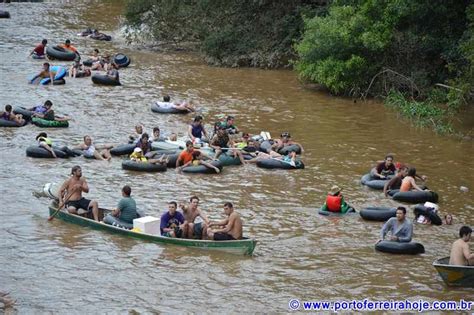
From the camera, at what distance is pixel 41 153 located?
76.8 feet

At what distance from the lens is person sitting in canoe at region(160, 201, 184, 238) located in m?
17.1

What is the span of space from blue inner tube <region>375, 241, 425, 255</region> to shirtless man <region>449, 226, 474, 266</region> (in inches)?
80.9

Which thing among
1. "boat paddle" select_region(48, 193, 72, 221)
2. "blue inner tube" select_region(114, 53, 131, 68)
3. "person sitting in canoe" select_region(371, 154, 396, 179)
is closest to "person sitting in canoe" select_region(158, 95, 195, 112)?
"blue inner tube" select_region(114, 53, 131, 68)

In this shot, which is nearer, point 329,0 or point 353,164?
point 353,164

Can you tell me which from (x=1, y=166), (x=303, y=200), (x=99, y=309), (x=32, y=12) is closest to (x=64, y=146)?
(x=1, y=166)

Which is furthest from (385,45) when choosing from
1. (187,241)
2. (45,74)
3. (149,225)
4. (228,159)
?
(187,241)

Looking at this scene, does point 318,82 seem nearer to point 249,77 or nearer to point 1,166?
point 249,77

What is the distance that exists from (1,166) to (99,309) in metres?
9.34

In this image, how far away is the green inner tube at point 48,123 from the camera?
26722 millimetres

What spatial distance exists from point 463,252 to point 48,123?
15.3 m

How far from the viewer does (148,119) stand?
2848 centimetres

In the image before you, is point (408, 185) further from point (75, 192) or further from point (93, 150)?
point (93, 150)

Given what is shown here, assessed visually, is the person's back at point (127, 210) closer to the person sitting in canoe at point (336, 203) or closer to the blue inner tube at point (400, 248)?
the person sitting in canoe at point (336, 203)

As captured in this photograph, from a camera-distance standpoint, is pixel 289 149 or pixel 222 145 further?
pixel 289 149
